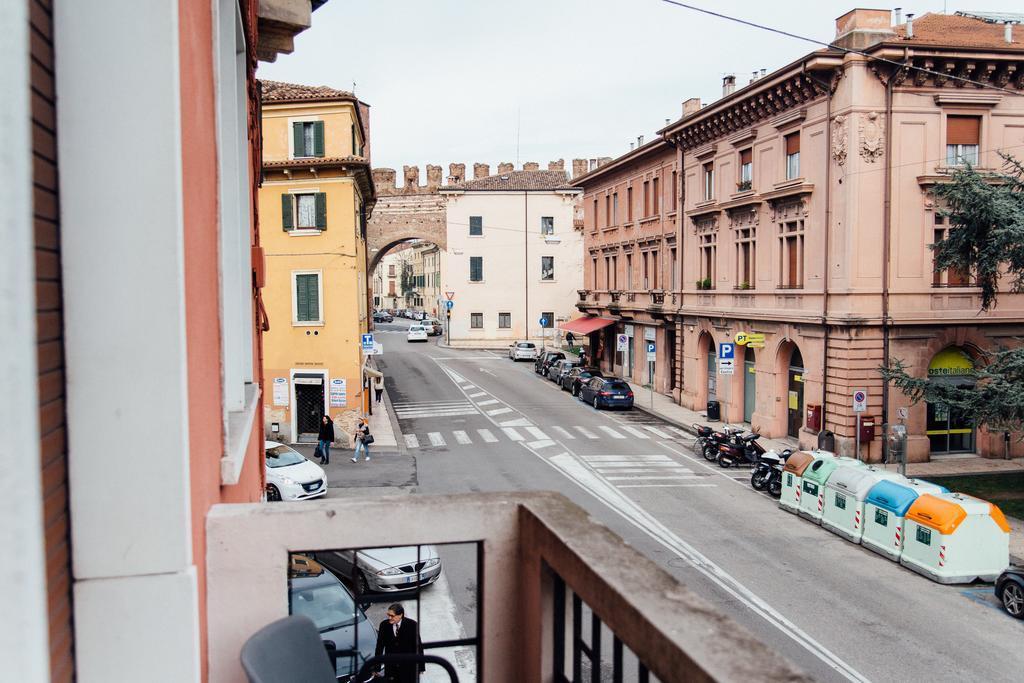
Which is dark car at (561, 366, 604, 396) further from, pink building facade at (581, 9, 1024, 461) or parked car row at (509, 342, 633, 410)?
pink building facade at (581, 9, 1024, 461)

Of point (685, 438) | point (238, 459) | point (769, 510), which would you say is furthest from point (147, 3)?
point (685, 438)

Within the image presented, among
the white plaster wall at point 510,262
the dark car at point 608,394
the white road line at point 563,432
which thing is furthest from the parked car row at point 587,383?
the white plaster wall at point 510,262

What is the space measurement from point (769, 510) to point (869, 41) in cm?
1401

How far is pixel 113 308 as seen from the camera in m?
3.06

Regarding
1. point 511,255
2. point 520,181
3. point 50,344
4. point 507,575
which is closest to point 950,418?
point 507,575

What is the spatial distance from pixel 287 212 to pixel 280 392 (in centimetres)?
606

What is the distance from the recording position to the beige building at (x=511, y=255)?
64.1 meters

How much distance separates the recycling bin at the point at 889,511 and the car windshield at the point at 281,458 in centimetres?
1274

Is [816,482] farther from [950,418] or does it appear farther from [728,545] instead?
[950,418]

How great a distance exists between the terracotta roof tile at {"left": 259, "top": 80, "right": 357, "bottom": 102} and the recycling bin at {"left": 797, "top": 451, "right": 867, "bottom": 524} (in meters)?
19.0

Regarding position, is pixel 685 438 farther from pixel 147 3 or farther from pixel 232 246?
pixel 147 3

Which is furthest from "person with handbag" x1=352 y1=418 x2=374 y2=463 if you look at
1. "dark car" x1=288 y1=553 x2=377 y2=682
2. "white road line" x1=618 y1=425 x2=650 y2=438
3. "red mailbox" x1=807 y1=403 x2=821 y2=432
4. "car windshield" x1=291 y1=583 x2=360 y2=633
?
"car windshield" x1=291 y1=583 x2=360 y2=633

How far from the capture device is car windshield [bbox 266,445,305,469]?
20.4 meters

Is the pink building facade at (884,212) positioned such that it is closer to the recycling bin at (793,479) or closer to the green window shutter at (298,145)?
the recycling bin at (793,479)
